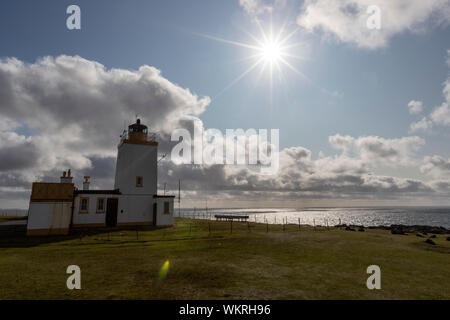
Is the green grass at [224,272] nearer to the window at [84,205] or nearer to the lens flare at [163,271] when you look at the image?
the lens flare at [163,271]

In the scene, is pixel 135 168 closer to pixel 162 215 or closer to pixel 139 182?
pixel 139 182

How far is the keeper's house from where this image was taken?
25.7 meters

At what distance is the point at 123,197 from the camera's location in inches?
1275

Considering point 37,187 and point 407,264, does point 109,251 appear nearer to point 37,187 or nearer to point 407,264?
point 37,187

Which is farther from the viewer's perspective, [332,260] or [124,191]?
[124,191]

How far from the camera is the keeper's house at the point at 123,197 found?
2566 cm

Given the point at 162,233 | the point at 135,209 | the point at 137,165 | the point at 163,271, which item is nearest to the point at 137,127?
the point at 137,165

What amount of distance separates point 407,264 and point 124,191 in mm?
30130

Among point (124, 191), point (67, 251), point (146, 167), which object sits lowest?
point (67, 251)

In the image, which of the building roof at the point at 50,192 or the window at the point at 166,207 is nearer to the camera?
the building roof at the point at 50,192

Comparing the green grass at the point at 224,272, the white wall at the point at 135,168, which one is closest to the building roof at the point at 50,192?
the white wall at the point at 135,168

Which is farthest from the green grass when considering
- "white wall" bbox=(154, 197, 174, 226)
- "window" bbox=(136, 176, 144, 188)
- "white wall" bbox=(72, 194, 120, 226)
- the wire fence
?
"window" bbox=(136, 176, 144, 188)
